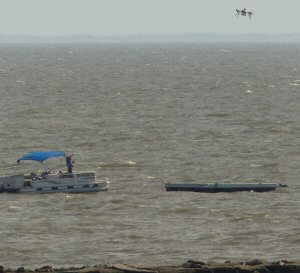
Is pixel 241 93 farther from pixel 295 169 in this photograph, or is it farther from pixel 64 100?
pixel 295 169

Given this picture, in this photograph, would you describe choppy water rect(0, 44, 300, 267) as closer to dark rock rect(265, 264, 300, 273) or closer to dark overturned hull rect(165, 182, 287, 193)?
dark overturned hull rect(165, 182, 287, 193)

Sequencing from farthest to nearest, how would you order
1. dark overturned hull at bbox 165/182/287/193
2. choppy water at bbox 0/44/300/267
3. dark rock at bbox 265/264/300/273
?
1. dark overturned hull at bbox 165/182/287/193
2. choppy water at bbox 0/44/300/267
3. dark rock at bbox 265/264/300/273

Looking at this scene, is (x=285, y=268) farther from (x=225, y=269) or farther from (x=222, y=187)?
(x=222, y=187)

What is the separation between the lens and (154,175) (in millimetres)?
84250

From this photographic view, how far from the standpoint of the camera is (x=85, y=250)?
58219 mm

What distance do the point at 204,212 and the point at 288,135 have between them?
133 ft

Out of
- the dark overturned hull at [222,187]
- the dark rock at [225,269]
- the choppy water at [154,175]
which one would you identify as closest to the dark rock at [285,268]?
the dark rock at [225,269]

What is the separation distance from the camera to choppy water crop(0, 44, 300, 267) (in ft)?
194

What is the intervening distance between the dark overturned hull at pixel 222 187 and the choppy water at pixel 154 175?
922 millimetres

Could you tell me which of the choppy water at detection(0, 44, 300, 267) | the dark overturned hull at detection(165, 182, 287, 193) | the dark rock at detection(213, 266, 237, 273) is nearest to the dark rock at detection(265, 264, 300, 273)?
the dark rock at detection(213, 266, 237, 273)

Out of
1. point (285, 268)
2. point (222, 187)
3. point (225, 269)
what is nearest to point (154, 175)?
point (222, 187)

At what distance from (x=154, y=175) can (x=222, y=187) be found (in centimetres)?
831

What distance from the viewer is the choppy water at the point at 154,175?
59094 millimetres

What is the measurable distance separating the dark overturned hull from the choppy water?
92cm
